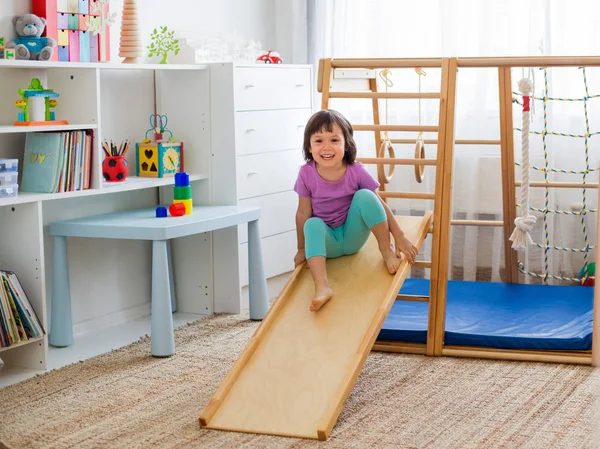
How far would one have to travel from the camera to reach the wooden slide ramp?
7.88 ft

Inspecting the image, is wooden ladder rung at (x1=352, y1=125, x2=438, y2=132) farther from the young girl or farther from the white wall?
the white wall

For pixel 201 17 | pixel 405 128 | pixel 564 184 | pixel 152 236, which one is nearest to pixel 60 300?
pixel 152 236

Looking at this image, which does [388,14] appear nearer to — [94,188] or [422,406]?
[94,188]

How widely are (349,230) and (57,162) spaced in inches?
40.1

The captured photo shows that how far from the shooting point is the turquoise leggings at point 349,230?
113 inches

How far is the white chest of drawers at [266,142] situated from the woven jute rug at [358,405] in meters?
0.79

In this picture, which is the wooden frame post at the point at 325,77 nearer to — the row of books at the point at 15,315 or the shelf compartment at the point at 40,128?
the shelf compartment at the point at 40,128

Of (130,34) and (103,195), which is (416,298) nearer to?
(103,195)

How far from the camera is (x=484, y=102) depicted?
4.16 metres

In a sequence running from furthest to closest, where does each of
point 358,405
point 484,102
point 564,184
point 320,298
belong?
point 484,102 → point 564,184 → point 320,298 → point 358,405

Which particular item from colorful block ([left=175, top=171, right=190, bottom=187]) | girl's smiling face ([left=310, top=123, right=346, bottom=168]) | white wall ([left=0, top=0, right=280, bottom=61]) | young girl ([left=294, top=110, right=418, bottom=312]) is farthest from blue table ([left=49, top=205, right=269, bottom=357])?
white wall ([left=0, top=0, right=280, bottom=61])

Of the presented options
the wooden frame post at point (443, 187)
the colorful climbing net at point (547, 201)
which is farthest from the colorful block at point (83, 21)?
the colorful climbing net at point (547, 201)

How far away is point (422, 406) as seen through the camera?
8.41 feet

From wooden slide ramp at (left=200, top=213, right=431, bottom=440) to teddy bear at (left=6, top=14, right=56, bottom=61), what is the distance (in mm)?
1142
